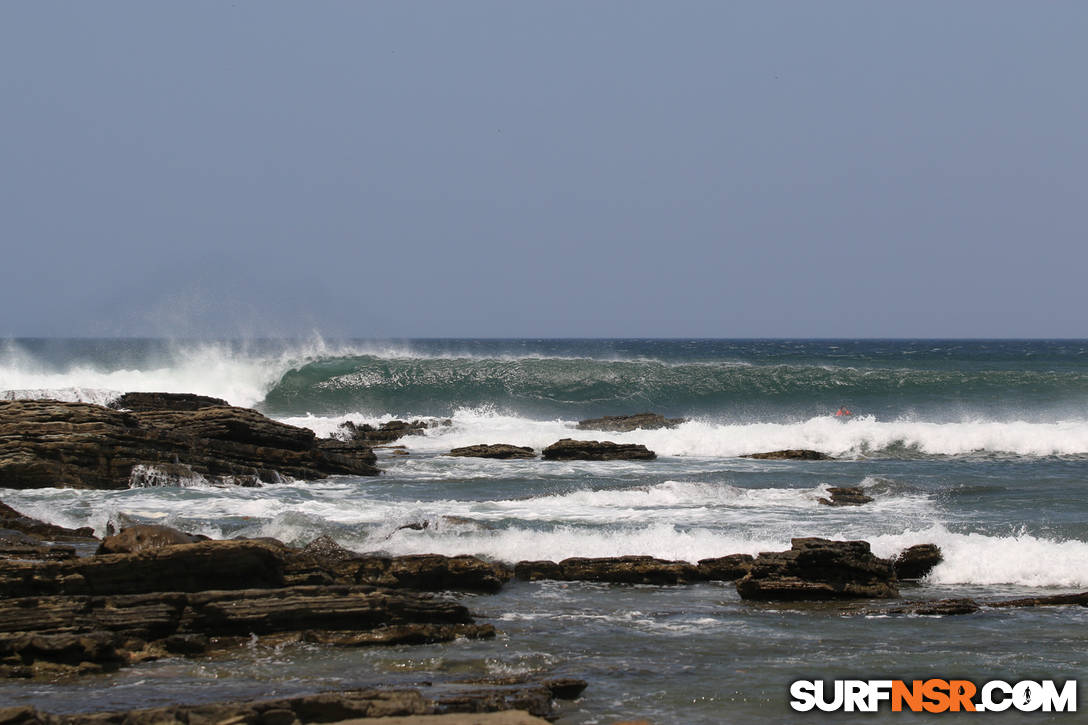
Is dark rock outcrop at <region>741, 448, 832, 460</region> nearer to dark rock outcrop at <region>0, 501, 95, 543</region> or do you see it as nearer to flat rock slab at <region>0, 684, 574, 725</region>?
dark rock outcrop at <region>0, 501, 95, 543</region>

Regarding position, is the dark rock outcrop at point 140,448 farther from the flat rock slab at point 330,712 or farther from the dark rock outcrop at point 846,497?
the flat rock slab at point 330,712

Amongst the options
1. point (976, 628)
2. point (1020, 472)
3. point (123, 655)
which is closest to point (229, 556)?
point (123, 655)

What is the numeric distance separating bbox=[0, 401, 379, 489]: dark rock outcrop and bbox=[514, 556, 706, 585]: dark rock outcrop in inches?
348

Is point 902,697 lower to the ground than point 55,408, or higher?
lower

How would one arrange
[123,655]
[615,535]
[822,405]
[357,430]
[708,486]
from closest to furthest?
[123,655] < [615,535] < [708,486] < [357,430] < [822,405]

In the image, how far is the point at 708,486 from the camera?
18297mm

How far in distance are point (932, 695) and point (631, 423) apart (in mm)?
24429

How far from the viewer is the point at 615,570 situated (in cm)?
1205

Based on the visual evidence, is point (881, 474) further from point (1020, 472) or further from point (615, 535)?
point (615, 535)

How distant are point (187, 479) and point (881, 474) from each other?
550 inches

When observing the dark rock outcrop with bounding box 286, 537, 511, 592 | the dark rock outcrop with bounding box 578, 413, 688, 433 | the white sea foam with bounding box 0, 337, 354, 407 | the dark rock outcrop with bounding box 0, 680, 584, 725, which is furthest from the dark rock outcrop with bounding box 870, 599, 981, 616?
the white sea foam with bounding box 0, 337, 354, 407

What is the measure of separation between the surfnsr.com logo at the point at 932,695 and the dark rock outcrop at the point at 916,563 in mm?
4294

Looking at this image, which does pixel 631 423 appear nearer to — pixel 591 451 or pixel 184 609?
pixel 591 451

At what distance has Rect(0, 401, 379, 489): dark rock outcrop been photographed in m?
17.5
